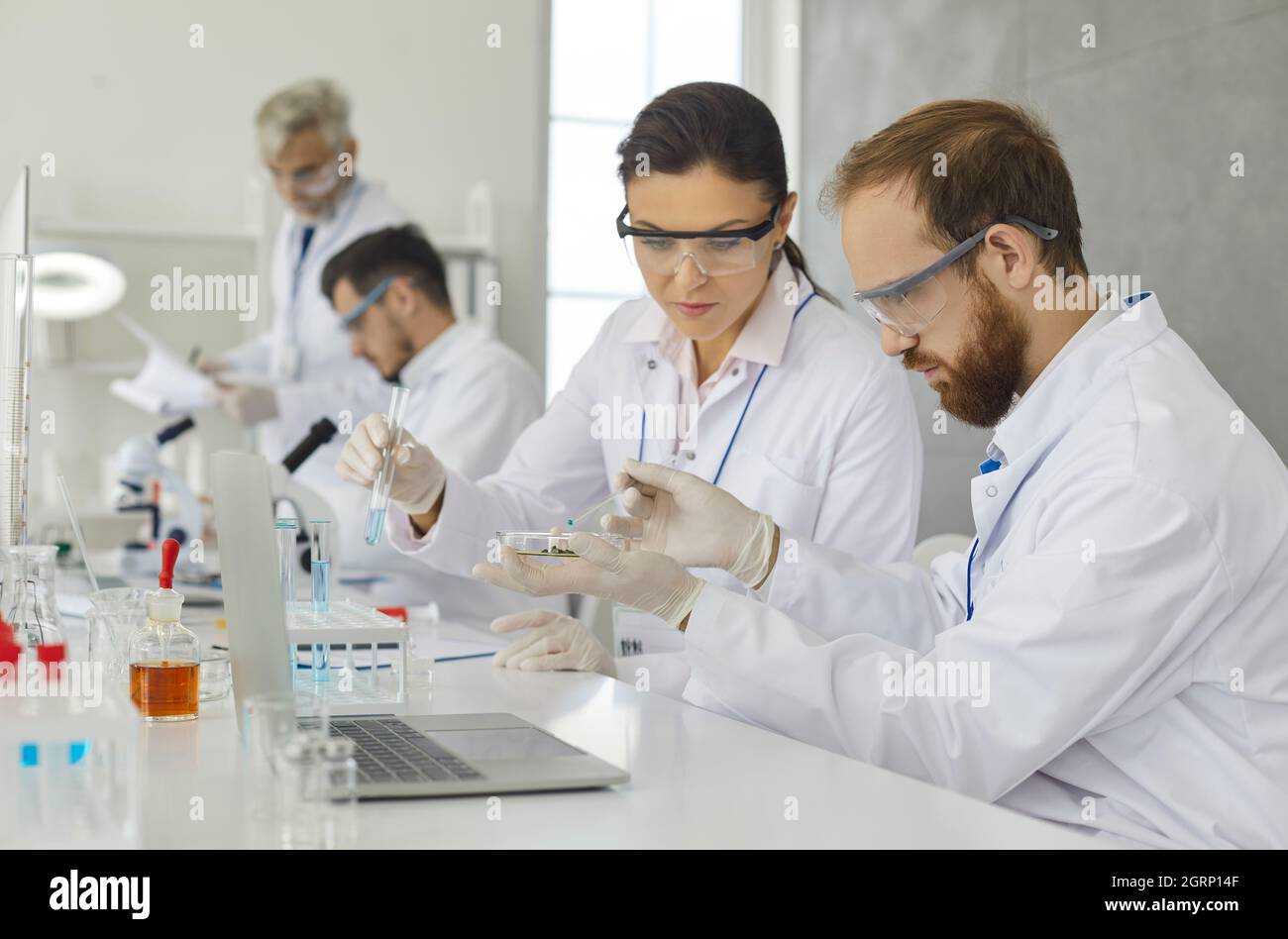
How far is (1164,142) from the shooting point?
3197 millimetres

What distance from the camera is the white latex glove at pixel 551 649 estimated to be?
1.92 metres

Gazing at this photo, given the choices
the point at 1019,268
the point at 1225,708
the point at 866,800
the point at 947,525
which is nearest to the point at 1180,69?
the point at 947,525

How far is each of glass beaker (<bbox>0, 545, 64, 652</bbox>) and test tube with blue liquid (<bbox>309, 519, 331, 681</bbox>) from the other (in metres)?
0.29

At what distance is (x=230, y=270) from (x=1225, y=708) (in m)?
4.13

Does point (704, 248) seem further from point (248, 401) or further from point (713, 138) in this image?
point (248, 401)

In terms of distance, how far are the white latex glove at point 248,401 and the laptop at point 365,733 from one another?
109 inches

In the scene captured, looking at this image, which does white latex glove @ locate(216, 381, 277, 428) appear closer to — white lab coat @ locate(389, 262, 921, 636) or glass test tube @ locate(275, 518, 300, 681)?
white lab coat @ locate(389, 262, 921, 636)

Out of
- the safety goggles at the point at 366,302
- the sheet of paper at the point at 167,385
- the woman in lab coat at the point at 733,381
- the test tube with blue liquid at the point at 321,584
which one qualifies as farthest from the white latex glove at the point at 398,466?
the sheet of paper at the point at 167,385

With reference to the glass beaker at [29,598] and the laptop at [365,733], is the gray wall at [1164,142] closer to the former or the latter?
the laptop at [365,733]

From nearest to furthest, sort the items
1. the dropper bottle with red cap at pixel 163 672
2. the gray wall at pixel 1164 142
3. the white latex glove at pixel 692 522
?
the dropper bottle with red cap at pixel 163 672 < the white latex glove at pixel 692 522 < the gray wall at pixel 1164 142

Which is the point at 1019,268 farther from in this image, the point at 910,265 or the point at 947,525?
the point at 947,525

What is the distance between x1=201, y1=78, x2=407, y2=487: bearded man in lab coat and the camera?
4.12 m

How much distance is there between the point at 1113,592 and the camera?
1.29m

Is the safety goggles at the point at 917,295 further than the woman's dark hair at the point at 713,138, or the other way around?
the woman's dark hair at the point at 713,138
